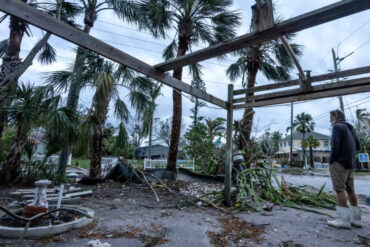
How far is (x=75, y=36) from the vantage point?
197 cm

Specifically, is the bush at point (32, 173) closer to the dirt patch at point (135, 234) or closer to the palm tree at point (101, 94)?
the palm tree at point (101, 94)

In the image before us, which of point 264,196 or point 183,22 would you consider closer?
point 264,196

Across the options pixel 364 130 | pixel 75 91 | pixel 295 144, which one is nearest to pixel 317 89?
pixel 75 91

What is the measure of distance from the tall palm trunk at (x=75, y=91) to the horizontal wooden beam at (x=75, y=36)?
10.4ft

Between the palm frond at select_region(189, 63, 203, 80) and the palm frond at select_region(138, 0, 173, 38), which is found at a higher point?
the palm frond at select_region(138, 0, 173, 38)

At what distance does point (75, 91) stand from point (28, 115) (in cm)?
190

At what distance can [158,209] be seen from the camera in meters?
3.53

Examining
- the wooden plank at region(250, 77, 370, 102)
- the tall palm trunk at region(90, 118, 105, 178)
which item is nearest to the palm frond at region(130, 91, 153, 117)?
the tall palm trunk at region(90, 118, 105, 178)

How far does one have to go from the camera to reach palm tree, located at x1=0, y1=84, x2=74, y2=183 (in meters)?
4.40

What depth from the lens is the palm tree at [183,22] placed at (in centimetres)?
691

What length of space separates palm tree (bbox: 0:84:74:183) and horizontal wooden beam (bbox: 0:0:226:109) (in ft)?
9.33

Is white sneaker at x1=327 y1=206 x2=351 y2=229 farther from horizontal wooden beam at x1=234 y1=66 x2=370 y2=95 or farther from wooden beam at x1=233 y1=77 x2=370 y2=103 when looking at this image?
horizontal wooden beam at x1=234 y1=66 x2=370 y2=95

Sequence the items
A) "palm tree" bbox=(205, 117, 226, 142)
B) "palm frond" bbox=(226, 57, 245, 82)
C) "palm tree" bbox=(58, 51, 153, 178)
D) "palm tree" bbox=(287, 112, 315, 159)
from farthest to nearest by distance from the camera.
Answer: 1. "palm tree" bbox=(287, 112, 315, 159)
2. "palm tree" bbox=(205, 117, 226, 142)
3. "palm frond" bbox=(226, 57, 245, 82)
4. "palm tree" bbox=(58, 51, 153, 178)

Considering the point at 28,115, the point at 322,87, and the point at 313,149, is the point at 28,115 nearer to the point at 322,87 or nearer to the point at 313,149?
the point at 322,87
